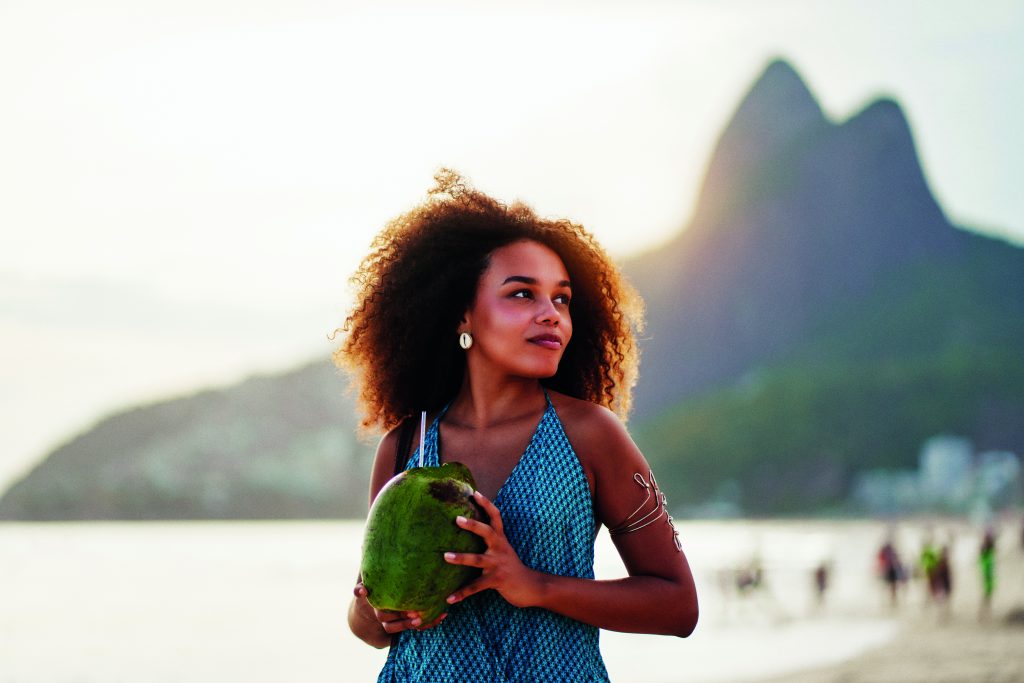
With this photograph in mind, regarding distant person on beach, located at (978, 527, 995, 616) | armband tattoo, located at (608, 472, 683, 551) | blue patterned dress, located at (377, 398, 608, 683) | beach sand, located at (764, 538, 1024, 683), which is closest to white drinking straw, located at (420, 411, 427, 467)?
blue patterned dress, located at (377, 398, 608, 683)

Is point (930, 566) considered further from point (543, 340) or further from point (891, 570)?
point (543, 340)

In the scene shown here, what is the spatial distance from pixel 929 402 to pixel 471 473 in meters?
154

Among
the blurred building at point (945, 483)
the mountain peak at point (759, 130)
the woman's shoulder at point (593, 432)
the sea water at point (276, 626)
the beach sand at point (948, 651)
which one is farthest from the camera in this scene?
the mountain peak at point (759, 130)

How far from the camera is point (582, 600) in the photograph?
267 centimetres

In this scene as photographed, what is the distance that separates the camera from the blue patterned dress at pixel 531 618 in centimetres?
274

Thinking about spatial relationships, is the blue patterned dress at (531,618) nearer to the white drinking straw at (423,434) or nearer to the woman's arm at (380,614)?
the woman's arm at (380,614)

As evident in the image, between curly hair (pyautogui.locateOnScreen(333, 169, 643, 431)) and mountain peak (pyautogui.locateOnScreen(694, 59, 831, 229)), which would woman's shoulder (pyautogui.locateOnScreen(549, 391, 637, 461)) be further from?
mountain peak (pyautogui.locateOnScreen(694, 59, 831, 229))

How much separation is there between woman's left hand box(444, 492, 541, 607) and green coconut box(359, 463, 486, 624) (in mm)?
21

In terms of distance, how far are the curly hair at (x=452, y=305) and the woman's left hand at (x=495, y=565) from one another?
774 millimetres

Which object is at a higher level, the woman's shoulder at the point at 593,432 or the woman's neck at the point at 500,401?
the woman's neck at the point at 500,401

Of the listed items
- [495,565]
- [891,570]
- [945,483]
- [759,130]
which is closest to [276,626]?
[891,570]

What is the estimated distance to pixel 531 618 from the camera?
108 inches

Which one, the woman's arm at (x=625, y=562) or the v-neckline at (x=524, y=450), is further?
the v-neckline at (x=524, y=450)

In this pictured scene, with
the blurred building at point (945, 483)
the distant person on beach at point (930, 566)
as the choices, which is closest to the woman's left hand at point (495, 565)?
the distant person on beach at point (930, 566)
